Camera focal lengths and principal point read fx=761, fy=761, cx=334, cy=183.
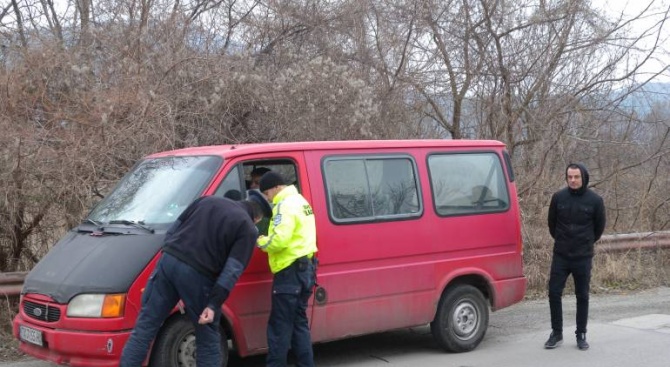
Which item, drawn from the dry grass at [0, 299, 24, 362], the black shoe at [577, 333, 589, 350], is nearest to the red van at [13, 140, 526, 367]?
the black shoe at [577, 333, 589, 350]

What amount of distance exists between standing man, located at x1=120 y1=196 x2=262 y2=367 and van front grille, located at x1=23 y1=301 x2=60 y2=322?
0.76 metres

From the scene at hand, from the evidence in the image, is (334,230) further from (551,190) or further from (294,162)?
(551,190)

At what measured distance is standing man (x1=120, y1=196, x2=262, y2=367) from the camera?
517cm

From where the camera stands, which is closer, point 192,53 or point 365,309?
point 365,309

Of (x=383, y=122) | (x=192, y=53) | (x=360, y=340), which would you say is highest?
(x=192, y=53)

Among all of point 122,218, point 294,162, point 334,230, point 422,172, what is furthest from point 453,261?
point 122,218

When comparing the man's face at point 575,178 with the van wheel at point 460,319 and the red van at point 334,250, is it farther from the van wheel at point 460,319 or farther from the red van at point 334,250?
the van wheel at point 460,319

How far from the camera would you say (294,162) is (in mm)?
6344

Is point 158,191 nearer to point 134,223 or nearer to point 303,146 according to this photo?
point 134,223

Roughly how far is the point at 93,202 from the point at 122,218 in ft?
8.55

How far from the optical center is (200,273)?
17.1 feet

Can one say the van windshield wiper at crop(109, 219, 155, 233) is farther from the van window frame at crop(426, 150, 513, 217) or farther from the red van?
the van window frame at crop(426, 150, 513, 217)

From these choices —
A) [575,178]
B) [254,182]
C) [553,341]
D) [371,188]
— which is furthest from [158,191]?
[553,341]

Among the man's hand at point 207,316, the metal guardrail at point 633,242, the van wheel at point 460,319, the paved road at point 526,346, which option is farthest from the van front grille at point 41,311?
the metal guardrail at point 633,242
